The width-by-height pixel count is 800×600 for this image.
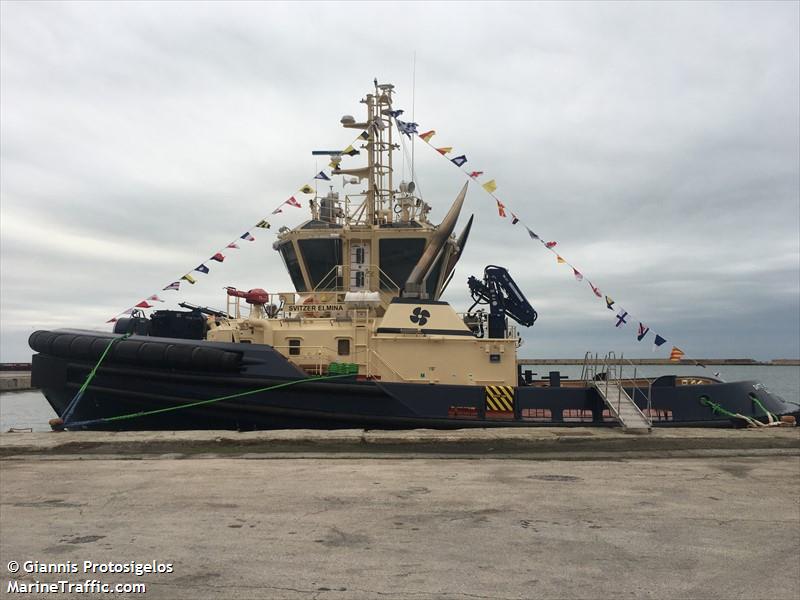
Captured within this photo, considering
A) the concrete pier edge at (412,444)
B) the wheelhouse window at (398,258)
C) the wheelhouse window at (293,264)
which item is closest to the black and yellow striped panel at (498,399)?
the concrete pier edge at (412,444)

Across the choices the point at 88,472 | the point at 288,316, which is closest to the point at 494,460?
the point at 88,472

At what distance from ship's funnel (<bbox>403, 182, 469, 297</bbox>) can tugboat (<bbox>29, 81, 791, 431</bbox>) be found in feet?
0.12

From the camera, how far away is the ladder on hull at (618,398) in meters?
8.66

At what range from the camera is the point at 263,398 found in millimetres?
10562

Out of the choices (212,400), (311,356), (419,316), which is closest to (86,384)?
(212,400)

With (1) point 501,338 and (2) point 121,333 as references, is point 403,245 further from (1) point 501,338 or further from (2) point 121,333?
(2) point 121,333

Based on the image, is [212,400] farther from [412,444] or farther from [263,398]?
[412,444]

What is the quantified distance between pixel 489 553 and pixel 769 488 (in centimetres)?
305

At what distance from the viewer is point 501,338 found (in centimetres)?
1160

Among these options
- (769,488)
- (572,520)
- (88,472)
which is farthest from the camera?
(88,472)

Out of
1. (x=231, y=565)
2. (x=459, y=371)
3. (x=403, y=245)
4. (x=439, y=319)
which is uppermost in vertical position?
(x=403, y=245)
